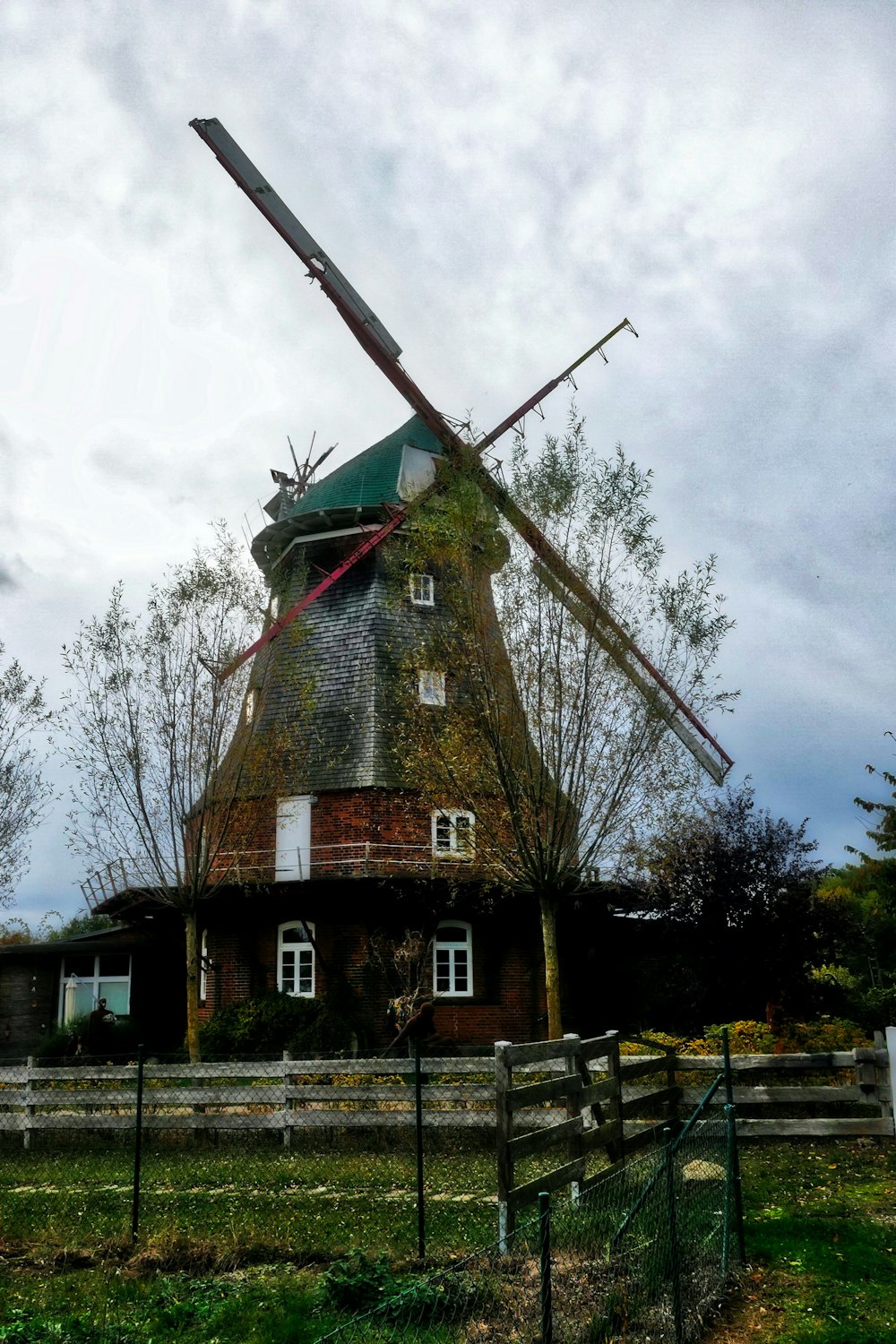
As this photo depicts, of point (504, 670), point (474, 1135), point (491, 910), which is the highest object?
point (504, 670)

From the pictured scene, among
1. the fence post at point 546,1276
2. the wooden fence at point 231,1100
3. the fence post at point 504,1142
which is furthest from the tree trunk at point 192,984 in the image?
the fence post at point 546,1276

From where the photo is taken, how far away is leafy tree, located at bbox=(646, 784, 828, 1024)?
68.5 feet

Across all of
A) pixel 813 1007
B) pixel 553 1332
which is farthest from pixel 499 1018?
pixel 553 1332

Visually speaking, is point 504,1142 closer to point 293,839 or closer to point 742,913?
point 742,913

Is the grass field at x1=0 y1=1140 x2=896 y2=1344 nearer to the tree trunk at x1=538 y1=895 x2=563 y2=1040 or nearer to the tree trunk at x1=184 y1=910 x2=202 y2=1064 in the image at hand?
the tree trunk at x1=538 y1=895 x2=563 y2=1040

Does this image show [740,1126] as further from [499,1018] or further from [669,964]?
[499,1018]

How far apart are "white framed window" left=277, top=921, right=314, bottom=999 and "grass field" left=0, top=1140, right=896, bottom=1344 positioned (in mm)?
11763

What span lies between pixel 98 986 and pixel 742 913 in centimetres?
1704

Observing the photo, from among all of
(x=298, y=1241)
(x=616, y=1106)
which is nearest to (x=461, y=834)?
(x=616, y=1106)

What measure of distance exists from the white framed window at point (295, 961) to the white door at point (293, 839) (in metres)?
1.24

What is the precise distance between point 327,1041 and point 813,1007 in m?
9.39

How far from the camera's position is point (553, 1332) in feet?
17.6

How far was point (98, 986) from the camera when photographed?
95.0 ft

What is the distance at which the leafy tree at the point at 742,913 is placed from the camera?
68.5 ft
